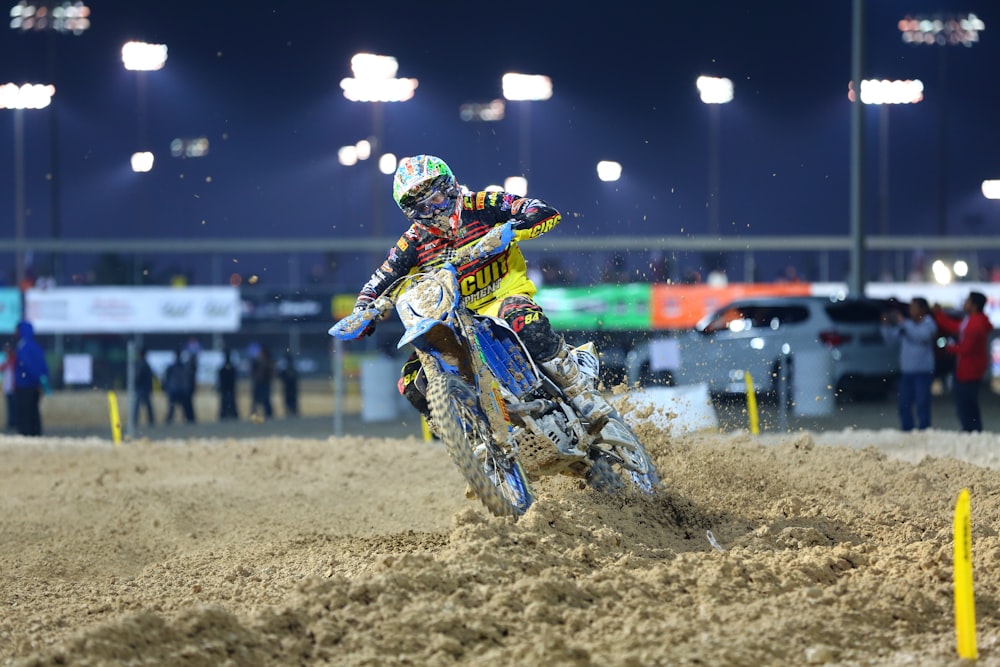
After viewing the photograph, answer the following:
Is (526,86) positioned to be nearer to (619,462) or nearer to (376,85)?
(376,85)

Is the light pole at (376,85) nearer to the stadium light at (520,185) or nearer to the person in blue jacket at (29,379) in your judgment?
the stadium light at (520,185)

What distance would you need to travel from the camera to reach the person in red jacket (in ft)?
45.5

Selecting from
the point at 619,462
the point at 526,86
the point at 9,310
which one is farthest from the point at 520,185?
the point at 619,462

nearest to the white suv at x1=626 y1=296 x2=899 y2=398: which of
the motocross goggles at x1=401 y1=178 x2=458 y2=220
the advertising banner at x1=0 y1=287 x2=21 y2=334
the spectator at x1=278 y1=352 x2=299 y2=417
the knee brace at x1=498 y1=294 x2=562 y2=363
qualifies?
the spectator at x1=278 y1=352 x2=299 y2=417

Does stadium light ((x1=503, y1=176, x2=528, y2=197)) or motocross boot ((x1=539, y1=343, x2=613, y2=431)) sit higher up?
stadium light ((x1=503, y1=176, x2=528, y2=197))

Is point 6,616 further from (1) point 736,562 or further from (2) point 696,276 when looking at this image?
(2) point 696,276

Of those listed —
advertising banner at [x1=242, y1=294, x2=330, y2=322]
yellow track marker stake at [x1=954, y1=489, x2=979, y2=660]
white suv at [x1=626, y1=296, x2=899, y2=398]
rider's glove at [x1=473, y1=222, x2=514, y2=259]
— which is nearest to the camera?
yellow track marker stake at [x1=954, y1=489, x2=979, y2=660]

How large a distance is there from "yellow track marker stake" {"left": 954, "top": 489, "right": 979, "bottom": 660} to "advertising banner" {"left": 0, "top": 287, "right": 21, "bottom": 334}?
2576 cm

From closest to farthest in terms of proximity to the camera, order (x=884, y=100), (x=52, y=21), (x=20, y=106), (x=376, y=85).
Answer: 1. (x=376, y=85)
2. (x=52, y=21)
3. (x=20, y=106)
4. (x=884, y=100)

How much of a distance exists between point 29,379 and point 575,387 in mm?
13327

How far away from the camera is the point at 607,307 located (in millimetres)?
26641

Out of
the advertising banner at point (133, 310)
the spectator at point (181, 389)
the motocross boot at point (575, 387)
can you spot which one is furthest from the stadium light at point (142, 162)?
the motocross boot at point (575, 387)

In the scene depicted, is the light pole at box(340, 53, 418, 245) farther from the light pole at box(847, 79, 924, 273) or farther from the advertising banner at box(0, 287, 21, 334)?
the light pole at box(847, 79, 924, 273)

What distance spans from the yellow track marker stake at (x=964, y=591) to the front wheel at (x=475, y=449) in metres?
2.53
